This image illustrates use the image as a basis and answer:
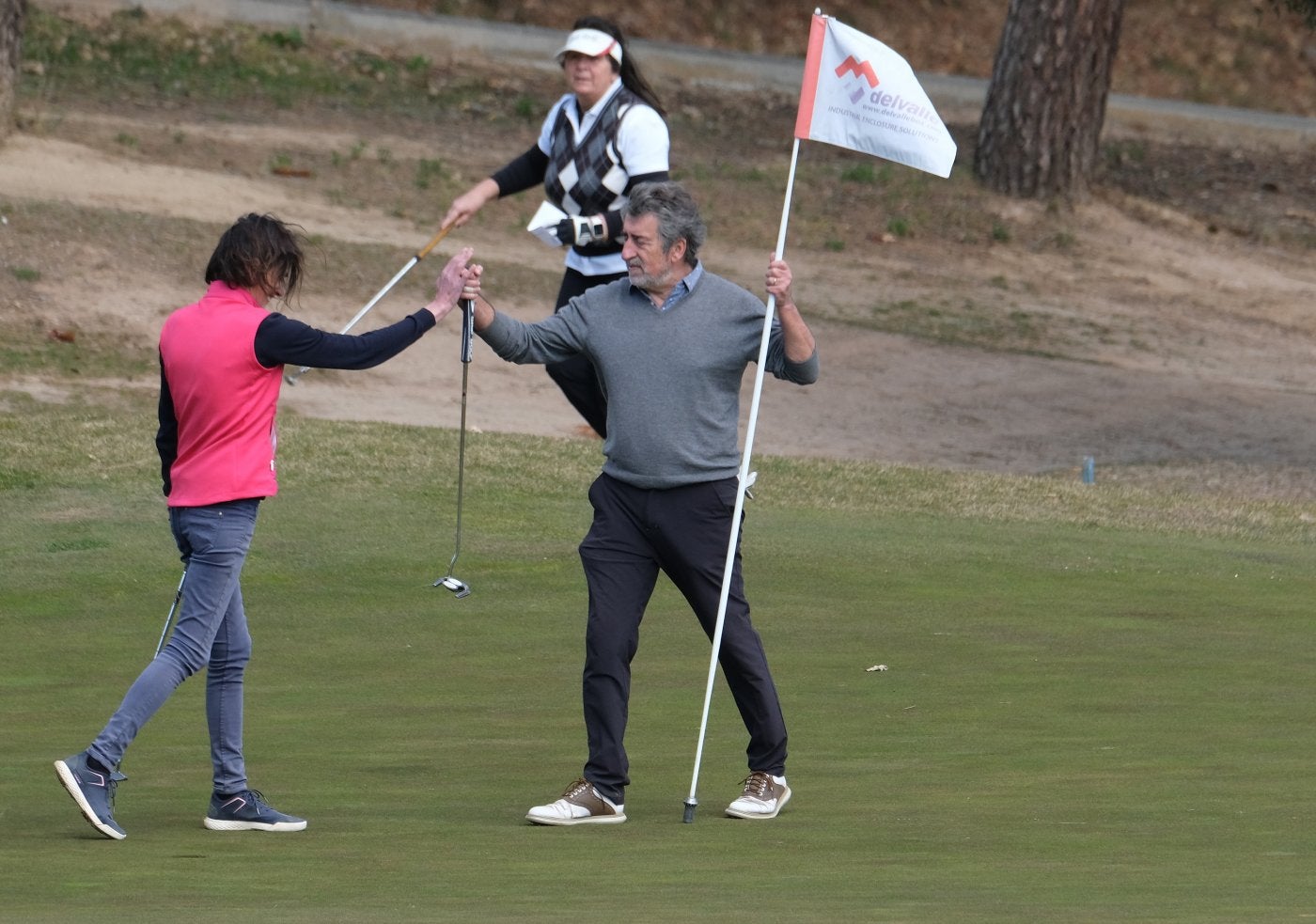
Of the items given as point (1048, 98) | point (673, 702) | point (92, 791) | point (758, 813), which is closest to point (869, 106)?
point (673, 702)

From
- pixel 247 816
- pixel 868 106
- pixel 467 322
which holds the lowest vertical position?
pixel 247 816

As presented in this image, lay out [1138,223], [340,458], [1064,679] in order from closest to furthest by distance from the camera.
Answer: [1064,679] < [340,458] < [1138,223]

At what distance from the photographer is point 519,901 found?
5.14 meters

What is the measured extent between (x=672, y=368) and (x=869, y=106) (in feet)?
4.75

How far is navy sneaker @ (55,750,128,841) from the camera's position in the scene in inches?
231

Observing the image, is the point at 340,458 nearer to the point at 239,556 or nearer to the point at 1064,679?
the point at 1064,679

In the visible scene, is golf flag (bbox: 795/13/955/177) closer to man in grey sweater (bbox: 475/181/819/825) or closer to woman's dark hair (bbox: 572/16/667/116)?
man in grey sweater (bbox: 475/181/819/825)

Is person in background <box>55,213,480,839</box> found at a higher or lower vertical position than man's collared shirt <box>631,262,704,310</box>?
lower

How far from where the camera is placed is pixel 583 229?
990 centimetres

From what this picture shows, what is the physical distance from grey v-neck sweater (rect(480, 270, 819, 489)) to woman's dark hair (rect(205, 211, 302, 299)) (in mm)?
736

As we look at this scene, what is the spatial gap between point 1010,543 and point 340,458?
411 cm

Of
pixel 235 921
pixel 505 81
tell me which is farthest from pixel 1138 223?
pixel 235 921

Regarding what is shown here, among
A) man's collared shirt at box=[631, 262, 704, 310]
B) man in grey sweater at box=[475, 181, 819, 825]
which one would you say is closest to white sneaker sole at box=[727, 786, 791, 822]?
man in grey sweater at box=[475, 181, 819, 825]

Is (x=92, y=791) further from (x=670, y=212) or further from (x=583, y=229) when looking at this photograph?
(x=583, y=229)
